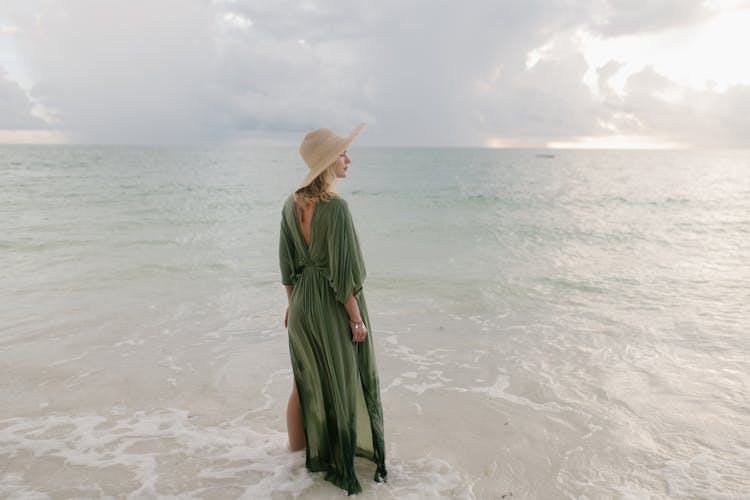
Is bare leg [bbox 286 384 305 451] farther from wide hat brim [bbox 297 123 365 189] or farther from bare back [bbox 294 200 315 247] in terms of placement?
wide hat brim [bbox 297 123 365 189]

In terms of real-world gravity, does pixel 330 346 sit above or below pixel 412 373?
above

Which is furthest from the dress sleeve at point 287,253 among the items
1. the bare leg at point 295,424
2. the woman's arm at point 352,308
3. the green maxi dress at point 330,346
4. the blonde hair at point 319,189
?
the bare leg at point 295,424

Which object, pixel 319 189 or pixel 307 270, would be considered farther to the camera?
pixel 307 270

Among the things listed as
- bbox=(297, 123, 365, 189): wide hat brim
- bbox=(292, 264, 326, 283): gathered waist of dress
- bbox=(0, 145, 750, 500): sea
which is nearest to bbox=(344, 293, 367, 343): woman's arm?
bbox=(292, 264, 326, 283): gathered waist of dress

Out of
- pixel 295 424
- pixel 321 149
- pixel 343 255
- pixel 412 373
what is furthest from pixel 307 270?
pixel 412 373

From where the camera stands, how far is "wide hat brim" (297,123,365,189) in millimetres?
2938

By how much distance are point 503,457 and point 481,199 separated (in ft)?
87.0

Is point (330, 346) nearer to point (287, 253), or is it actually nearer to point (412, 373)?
point (287, 253)

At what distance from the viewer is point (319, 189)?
2990mm

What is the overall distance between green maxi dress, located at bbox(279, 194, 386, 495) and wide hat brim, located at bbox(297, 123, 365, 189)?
202 mm

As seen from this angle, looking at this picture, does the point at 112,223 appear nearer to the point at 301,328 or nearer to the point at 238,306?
the point at 238,306

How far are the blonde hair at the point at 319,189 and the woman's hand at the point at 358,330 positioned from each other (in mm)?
782

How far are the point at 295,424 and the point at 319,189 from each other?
5.51ft

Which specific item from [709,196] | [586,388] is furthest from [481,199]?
[586,388]
